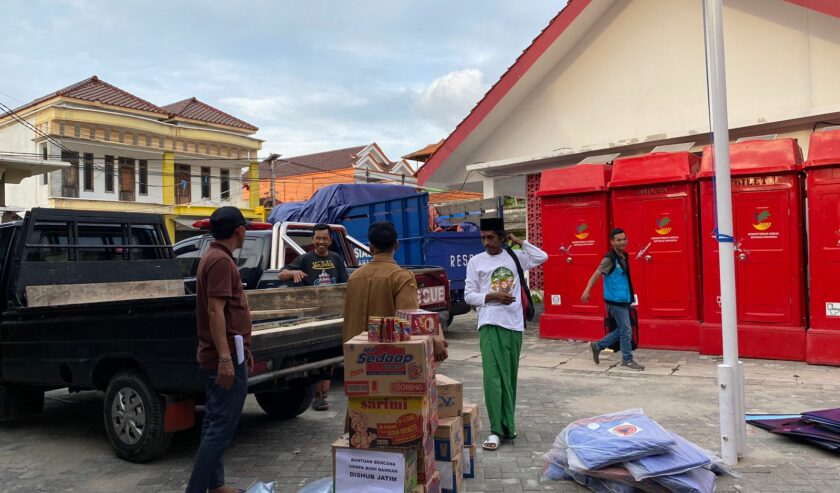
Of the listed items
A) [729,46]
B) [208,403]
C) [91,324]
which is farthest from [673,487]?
[729,46]

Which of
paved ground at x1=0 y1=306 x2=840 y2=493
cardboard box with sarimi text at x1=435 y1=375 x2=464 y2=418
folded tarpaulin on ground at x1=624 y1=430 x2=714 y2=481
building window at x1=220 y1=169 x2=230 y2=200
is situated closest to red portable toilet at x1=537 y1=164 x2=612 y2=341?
paved ground at x1=0 y1=306 x2=840 y2=493

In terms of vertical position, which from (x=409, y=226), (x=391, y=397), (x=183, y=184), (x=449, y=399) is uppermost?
(x=183, y=184)

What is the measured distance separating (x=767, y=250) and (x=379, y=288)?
6.26 meters

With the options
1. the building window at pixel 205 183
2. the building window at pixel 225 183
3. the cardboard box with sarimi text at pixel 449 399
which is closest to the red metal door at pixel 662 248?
the cardboard box with sarimi text at pixel 449 399

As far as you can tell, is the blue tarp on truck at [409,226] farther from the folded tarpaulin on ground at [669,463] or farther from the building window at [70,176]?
the building window at [70,176]

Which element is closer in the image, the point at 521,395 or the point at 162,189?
the point at 521,395

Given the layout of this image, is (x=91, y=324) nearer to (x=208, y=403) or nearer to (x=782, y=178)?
Result: (x=208, y=403)

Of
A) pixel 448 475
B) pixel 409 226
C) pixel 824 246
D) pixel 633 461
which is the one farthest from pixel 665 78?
pixel 448 475

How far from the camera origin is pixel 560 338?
10.0m

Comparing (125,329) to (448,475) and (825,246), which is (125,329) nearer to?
(448,475)

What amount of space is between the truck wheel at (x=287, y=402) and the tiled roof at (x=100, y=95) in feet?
85.2

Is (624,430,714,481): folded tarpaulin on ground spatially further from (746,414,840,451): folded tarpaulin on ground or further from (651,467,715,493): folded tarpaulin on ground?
(746,414,840,451): folded tarpaulin on ground

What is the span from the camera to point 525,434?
5168 millimetres

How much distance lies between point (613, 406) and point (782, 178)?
404 cm
